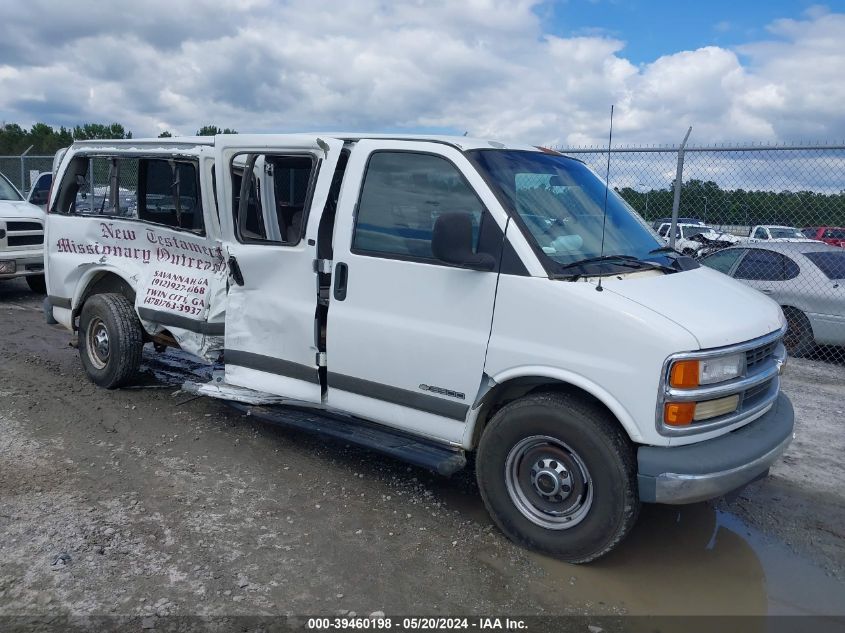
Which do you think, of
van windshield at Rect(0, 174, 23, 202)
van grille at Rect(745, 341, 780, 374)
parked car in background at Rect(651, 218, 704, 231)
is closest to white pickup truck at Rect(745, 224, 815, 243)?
parked car in background at Rect(651, 218, 704, 231)

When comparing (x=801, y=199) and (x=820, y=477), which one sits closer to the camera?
(x=820, y=477)

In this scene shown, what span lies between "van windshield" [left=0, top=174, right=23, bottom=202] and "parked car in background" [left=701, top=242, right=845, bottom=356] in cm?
1151

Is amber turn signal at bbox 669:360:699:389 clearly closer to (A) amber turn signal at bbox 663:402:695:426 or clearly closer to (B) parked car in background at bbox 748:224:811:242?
(A) amber turn signal at bbox 663:402:695:426

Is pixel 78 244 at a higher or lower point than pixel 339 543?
higher

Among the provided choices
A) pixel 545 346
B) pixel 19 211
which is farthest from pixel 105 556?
pixel 19 211

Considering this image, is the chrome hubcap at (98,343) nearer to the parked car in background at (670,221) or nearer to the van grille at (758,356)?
the van grille at (758,356)

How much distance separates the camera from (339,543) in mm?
4094

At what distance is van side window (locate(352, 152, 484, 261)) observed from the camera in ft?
14.2

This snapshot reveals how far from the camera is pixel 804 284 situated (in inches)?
344

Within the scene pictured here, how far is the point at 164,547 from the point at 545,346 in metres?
2.34

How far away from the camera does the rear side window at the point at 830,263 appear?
8.61 m

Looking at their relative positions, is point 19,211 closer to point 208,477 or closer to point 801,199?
point 208,477

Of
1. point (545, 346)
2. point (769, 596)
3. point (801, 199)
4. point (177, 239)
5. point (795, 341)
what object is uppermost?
point (801, 199)

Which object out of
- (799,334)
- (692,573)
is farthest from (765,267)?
(692,573)
